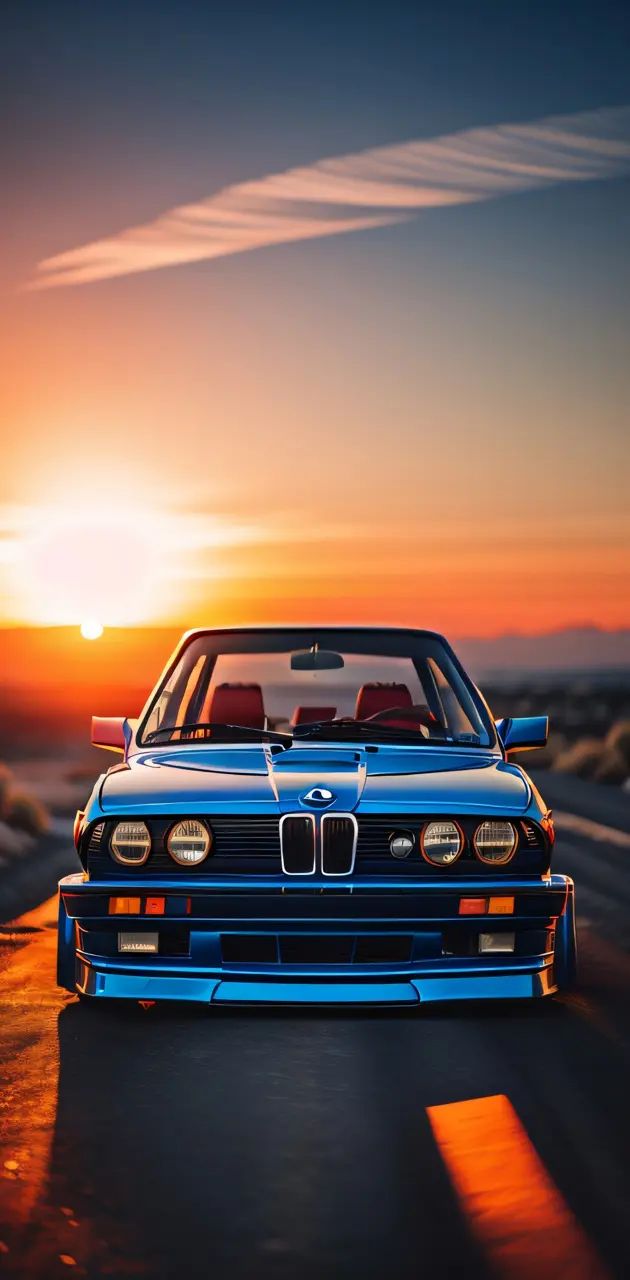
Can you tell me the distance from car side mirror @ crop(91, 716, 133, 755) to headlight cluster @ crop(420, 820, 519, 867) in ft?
6.26

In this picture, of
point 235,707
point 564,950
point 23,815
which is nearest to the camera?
point 564,950

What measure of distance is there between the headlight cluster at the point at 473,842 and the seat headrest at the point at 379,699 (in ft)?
6.08

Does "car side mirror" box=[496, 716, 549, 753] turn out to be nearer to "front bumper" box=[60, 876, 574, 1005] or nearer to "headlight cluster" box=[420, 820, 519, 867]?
"headlight cluster" box=[420, 820, 519, 867]

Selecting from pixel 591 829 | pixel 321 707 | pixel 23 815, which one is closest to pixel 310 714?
pixel 321 707

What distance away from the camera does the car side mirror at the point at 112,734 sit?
24.0ft

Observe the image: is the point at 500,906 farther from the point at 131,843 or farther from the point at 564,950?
the point at 131,843

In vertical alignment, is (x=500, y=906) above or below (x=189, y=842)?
below

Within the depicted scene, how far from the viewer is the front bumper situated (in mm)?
5773

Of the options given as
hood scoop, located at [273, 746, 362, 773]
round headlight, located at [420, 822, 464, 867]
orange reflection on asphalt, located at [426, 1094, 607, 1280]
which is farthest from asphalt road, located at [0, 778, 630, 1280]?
hood scoop, located at [273, 746, 362, 773]

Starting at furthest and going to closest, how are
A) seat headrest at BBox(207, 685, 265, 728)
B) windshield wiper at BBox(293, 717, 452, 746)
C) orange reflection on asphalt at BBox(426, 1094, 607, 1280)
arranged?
seat headrest at BBox(207, 685, 265, 728)
windshield wiper at BBox(293, 717, 452, 746)
orange reflection on asphalt at BBox(426, 1094, 607, 1280)

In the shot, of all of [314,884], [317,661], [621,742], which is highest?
[317,661]

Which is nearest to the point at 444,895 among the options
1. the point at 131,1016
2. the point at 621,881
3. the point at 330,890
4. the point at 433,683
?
the point at 330,890

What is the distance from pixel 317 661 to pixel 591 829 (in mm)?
8861

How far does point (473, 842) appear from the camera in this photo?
602 cm
